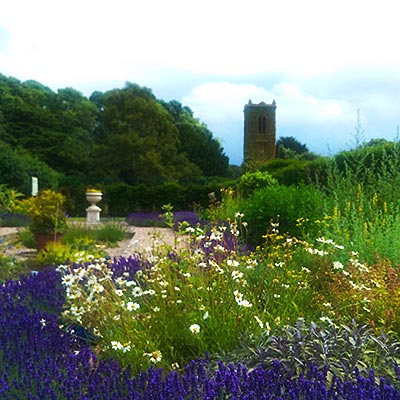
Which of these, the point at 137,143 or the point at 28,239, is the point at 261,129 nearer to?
the point at 137,143

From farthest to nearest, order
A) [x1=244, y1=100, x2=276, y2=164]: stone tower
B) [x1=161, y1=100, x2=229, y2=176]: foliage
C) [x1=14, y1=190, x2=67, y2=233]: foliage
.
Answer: [x1=244, y1=100, x2=276, y2=164]: stone tower < [x1=161, y1=100, x2=229, y2=176]: foliage < [x1=14, y1=190, x2=67, y2=233]: foliage

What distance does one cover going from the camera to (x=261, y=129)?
5053 centimetres

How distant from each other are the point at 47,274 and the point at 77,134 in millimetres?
28495

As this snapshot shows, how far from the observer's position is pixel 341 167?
538 inches

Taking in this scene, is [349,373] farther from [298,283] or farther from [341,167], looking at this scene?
[341,167]

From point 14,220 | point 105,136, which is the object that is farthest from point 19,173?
point 14,220

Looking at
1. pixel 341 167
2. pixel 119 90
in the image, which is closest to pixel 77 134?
pixel 119 90

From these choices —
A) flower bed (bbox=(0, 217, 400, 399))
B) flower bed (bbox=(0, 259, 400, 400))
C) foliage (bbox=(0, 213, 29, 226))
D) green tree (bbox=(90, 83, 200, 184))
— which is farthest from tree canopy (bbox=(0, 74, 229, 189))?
flower bed (bbox=(0, 259, 400, 400))

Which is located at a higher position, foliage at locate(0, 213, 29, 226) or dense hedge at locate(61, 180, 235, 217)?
dense hedge at locate(61, 180, 235, 217)

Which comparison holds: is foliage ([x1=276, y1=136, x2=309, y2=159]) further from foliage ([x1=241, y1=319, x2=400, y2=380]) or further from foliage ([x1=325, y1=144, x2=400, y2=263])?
foliage ([x1=241, y1=319, x2=400, y2=380])

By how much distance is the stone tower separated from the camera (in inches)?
1982

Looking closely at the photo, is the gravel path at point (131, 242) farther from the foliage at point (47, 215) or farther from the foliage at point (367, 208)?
the foliage at point (367, 208)

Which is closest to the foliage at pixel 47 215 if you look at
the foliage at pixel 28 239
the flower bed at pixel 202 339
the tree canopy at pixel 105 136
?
the foliage at pixel 28 239

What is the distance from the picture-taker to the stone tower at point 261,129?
165ft
